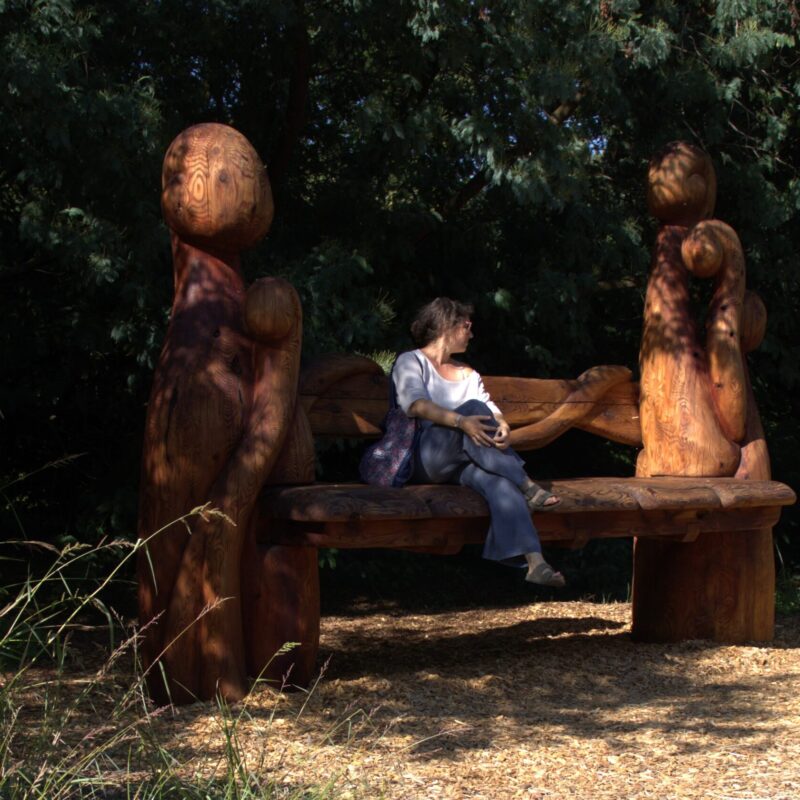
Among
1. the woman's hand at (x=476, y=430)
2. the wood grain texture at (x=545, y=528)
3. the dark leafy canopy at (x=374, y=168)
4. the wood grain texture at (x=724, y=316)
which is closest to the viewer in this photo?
the wood grain texture at (x=545, y=528)

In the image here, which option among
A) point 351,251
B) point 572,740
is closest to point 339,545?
point 572,740

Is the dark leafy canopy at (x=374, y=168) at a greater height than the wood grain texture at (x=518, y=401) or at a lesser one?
greater

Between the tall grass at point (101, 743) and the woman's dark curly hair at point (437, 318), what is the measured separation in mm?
1656

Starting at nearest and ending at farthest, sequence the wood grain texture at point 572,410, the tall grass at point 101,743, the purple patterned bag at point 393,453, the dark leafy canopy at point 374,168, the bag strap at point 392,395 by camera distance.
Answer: the tall grass at point 101,743 < the purple patterned bag at point 393,453 < the bag strap at point 392,395 < the dark leafy canopy at point 374,168 < the wood grain texture at point 572,410

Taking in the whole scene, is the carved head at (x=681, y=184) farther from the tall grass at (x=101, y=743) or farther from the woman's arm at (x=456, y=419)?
the tall grass at (x=101, y=743)

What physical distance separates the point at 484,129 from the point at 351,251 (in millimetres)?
1077

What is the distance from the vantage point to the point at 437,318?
17.5ft

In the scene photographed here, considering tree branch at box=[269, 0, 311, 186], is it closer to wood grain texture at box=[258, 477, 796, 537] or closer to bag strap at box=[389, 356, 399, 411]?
bag strap at box=[389, 356, 399, 411]

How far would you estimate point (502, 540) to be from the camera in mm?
4914

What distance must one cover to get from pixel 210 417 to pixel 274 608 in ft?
2.60

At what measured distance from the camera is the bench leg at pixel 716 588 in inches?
240

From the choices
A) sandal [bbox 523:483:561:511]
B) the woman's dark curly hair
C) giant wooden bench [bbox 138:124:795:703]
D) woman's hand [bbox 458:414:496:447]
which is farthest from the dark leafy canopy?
sandal [bbox 523:483:561:511]

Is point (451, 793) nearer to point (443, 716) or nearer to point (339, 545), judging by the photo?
point (443, 716)

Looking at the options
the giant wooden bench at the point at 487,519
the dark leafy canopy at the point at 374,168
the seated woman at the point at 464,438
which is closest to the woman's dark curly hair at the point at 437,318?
the seated woman at the point at 464,438
